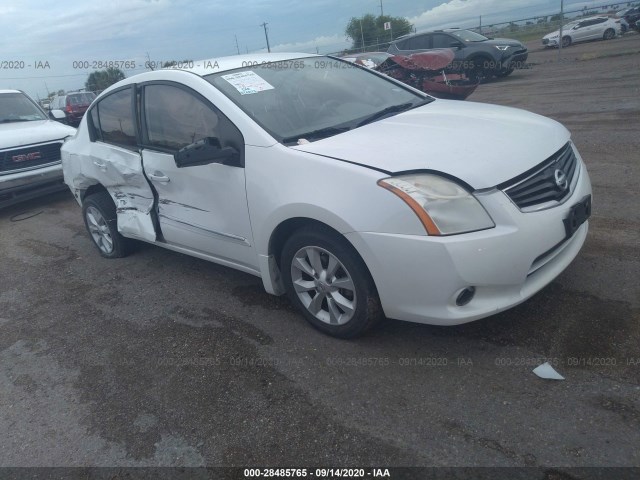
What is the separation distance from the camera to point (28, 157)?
24.7 ft

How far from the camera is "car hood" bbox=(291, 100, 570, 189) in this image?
2.72 m

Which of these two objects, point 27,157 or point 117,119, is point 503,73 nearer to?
point 27,157

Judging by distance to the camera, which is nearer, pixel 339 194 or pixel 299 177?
pixel 339 194

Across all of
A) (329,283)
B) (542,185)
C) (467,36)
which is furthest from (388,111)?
(467,36)

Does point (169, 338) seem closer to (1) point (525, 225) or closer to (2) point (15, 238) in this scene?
(1) point (525, 225)

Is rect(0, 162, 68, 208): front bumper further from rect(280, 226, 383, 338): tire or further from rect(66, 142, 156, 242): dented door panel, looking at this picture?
rect(280, 226, 383, 338): tire

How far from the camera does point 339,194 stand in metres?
2.79

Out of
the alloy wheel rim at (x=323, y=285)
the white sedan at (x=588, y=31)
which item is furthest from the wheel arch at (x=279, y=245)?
the white sedan at (x=588, y=31)

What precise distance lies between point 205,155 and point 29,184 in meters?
5.48

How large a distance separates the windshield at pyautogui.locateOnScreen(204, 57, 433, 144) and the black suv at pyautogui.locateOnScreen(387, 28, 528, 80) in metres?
11.8

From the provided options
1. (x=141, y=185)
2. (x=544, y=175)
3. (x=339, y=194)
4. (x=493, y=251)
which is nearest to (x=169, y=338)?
(x=141, y=185)

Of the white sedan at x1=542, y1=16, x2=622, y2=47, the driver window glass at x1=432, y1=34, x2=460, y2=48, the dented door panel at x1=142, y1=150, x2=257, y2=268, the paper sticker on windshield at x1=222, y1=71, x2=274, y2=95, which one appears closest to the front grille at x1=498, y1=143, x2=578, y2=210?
the dented door panel at x1=142, y1=150, x2=257, y2=268

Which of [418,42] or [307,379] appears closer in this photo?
[307,379]

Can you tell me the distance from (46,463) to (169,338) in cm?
112
